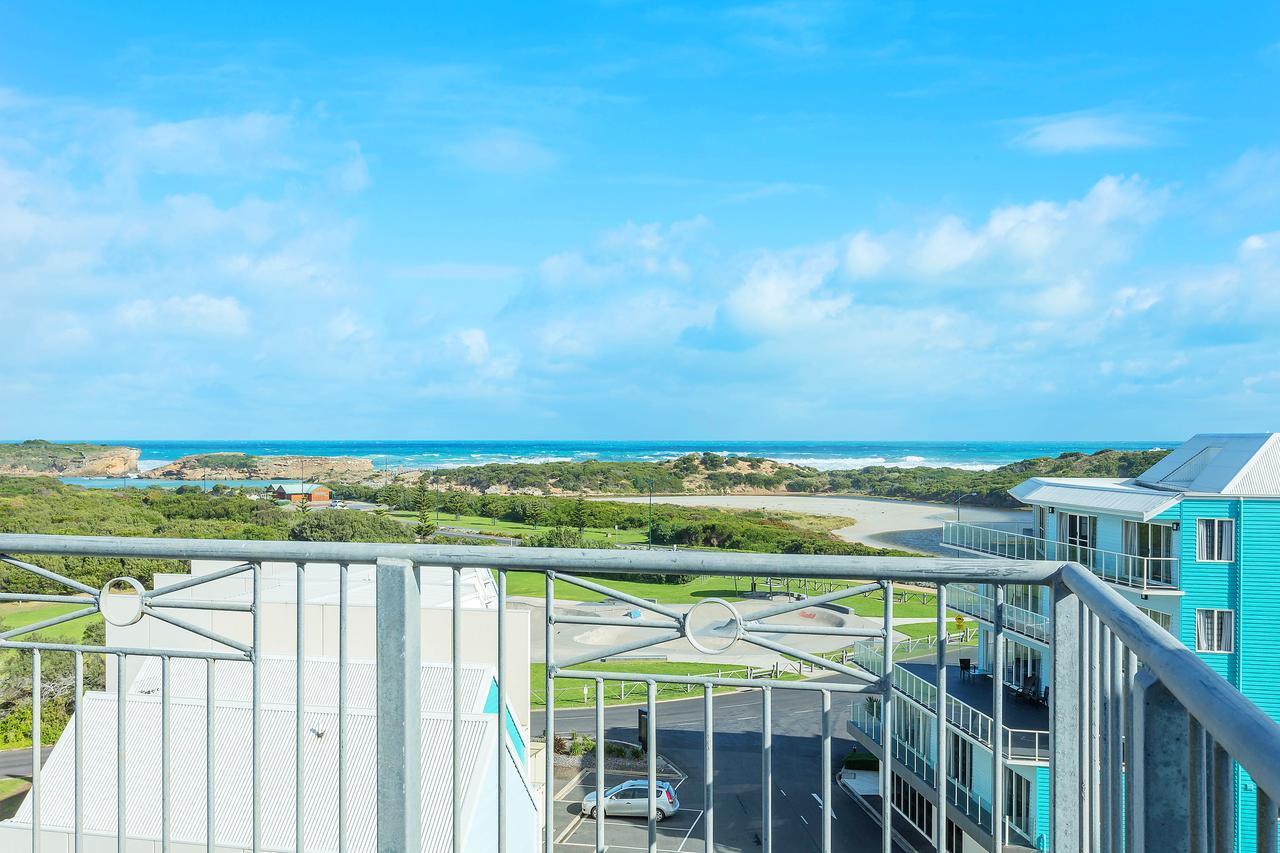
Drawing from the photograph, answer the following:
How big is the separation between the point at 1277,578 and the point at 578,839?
985cm

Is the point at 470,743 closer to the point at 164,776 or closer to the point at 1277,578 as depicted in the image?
the point at 164,776

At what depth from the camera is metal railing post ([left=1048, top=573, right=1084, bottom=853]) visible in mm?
1764

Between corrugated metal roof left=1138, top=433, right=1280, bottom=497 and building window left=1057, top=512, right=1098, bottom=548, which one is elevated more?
corrugated metal roof left=1138, top=433, right=1280, bottom=497

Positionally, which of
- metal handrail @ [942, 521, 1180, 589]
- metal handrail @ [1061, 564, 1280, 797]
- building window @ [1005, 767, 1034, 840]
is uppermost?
metal handrail @ [1061, 564, 1280, 797]

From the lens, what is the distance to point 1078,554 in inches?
524

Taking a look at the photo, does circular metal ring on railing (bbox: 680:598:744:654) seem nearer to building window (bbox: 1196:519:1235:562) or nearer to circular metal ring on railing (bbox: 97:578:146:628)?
circular metal ring on railing (bbox: 97:578:146:628)

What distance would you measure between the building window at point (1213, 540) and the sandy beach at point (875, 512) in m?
28.3

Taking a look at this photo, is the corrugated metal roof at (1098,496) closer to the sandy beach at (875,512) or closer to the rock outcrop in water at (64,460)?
the sandy beach at (875,512)

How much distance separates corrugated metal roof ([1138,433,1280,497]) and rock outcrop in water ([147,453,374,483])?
51429 mm

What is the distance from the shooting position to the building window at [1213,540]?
38.8 ft

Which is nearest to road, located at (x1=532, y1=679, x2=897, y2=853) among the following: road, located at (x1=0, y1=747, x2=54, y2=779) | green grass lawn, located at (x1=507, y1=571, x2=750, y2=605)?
green grass lawn, located at (x1=507, y1=571, x2=750, y2=605)

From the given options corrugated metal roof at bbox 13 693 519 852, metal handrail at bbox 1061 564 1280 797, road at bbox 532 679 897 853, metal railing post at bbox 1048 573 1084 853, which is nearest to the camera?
metal handrail at bbox 1061 564 1280 797

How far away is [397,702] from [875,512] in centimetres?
5308

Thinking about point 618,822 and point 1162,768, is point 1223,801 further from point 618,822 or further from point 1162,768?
point 618,822
